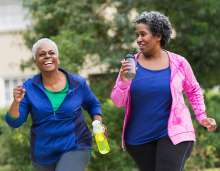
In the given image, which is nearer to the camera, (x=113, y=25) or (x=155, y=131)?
(x=155, y=131)

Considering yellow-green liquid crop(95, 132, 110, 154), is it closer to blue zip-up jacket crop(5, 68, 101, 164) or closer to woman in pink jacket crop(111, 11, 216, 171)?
blue zip-up jacket crop(5, 68, 101, 164)

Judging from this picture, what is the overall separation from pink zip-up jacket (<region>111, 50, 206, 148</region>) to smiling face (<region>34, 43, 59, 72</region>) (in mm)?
691

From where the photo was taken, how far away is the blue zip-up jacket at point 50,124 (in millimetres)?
3367

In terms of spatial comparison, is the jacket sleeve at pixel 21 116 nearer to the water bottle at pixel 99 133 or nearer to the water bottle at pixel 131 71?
the water bottle at pixel 99 133

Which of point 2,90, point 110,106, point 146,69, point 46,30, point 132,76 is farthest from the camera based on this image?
point 2,90

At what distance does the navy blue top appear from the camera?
3.50 m

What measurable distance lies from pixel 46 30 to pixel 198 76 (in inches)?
143

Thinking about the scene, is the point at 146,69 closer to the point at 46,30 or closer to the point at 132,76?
the point at 132,76

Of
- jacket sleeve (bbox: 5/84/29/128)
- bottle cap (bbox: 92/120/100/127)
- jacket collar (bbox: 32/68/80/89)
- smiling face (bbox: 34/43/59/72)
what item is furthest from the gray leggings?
smiling face (bbox: 34/43/59/72)

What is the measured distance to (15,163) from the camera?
661 centimetres

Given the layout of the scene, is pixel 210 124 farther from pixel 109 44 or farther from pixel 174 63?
pixel 109 44

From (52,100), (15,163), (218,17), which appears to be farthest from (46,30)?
(52,100)

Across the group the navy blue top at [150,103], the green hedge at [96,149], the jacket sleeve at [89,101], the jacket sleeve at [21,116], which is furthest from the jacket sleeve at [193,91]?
the green hedge at [96,149]

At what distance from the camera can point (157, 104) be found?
3506 mm
